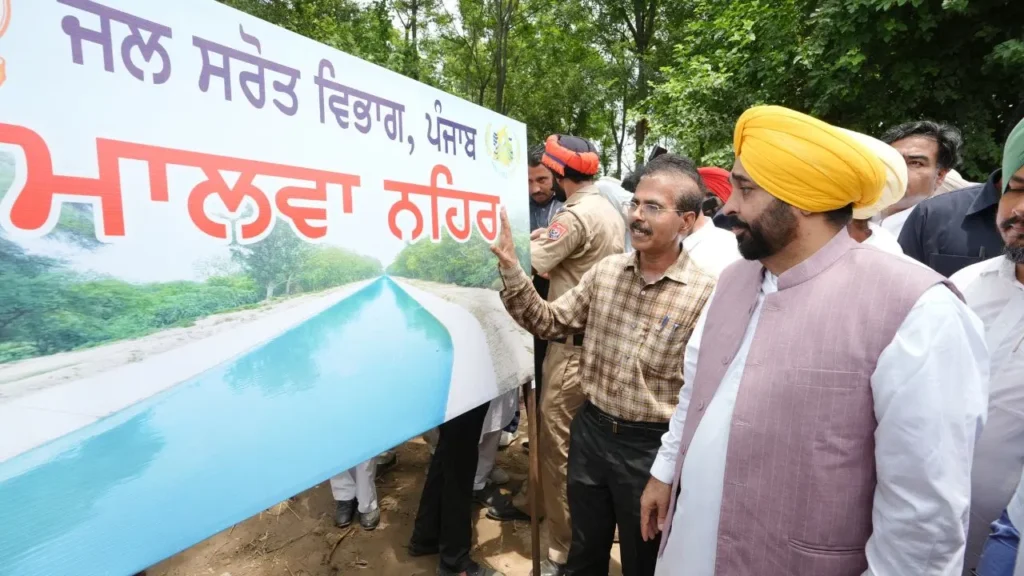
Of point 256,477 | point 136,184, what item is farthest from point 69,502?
point 136,184

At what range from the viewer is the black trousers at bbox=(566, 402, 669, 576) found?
1.85m

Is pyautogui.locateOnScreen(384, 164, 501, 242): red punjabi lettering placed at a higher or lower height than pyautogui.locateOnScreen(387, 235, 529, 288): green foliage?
higher

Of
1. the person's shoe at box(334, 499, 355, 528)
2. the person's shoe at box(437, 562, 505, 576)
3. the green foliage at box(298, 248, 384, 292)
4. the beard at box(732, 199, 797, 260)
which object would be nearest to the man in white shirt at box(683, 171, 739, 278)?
the beard at box(732, 199, 797, 260)

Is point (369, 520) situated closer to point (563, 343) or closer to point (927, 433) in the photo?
point (563, 343)

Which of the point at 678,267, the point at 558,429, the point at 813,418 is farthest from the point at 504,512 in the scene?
the point at 813,418

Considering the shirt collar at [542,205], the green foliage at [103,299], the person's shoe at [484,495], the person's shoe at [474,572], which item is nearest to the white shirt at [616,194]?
the shirt collar at [542,205]

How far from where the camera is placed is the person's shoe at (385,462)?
12.1ft

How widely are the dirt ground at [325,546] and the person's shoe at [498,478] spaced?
30cm

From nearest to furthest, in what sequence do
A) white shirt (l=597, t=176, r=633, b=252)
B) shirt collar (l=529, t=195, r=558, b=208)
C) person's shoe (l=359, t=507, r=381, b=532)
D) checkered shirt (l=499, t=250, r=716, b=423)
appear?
1. checkered shirt (l=499, t=250, r=716, b=423)
2. person's shoe (l=359, t=507, r=381, b=532)
3. shirt collar (l=529, t=195, r=558, b=208)
4. white shirt (l=597, t=176, r=633, b=252)

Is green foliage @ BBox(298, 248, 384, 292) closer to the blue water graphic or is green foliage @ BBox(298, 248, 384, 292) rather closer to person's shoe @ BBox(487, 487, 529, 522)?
the blue water graphic

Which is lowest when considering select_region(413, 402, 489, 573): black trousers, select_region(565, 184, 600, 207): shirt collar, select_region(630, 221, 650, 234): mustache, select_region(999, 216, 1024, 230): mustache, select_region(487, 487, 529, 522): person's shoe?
select_region(487, 487, 529, 522): person's shoe

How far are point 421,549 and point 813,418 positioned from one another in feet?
7.56

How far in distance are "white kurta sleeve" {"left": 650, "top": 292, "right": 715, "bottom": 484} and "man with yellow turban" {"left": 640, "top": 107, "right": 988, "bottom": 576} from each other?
14 cm

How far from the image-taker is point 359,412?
151 cm
